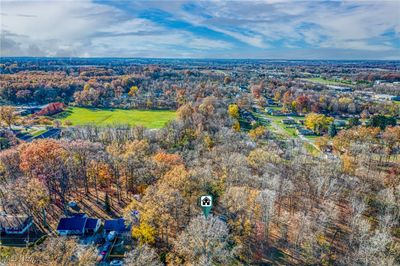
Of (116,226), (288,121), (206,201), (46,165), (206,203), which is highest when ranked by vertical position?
(46,165)

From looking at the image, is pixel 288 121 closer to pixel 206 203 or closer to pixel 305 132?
pixel 305 132

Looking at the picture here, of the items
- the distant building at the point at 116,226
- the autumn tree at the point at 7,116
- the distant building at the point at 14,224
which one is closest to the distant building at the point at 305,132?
the distant building at the point at 116,226

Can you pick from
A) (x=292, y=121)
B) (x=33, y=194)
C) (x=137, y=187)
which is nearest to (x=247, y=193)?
(x=137, y=187)

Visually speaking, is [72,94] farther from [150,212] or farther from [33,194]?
[150,212]

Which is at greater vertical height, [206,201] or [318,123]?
[318,123]

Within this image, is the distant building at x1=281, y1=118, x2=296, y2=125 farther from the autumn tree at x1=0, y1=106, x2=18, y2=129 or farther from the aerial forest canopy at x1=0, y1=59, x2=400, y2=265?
the autumn tree at x1=0, y1=106, x2=18, y2=129

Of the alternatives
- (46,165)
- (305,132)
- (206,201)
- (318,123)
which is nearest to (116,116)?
(46,165)

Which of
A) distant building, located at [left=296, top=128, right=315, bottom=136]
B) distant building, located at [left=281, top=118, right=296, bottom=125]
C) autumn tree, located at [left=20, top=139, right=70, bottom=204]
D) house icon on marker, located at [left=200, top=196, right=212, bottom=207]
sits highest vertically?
autumn tree, located at [left=20, top=139, right=70, bottom=204]

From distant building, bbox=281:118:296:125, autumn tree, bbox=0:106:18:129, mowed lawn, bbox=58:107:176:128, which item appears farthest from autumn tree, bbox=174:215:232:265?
autumn tree, bbox=0:106:18:129
